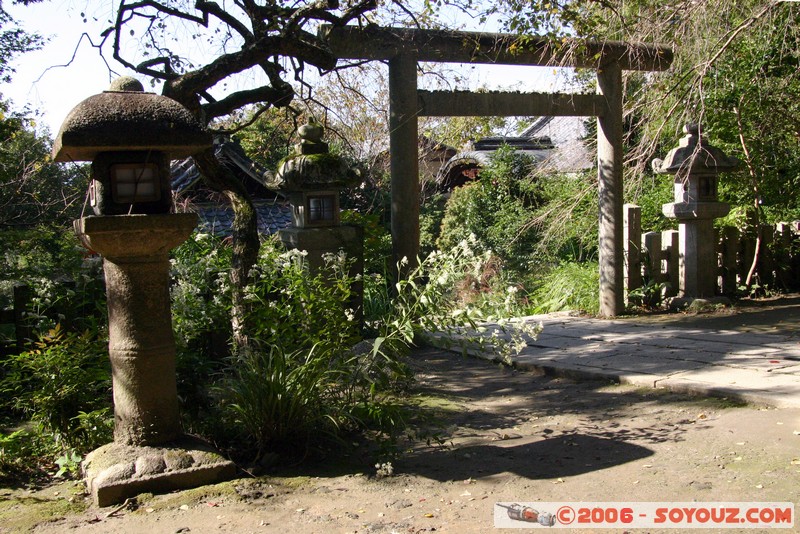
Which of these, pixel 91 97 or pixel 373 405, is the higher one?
pixel 91 97

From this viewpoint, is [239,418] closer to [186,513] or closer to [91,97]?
[186,513]

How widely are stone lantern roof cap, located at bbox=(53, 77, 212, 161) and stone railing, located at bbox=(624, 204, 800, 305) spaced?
23.2 ft

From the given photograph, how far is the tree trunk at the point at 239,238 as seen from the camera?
5165mm

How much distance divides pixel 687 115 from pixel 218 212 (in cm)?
818

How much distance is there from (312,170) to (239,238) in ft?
6.54

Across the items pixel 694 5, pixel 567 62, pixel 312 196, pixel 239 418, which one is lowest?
pixel 239 418

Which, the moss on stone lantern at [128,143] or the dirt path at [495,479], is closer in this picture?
the dirt path at [495,479]

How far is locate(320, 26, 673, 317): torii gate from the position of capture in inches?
303

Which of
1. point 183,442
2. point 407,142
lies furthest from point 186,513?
point 407,142

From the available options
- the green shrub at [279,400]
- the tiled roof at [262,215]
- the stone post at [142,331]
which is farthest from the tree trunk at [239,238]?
the tiled roof at [262,215]

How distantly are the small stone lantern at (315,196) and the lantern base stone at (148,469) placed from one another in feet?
11.4

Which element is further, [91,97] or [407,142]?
[407,142]

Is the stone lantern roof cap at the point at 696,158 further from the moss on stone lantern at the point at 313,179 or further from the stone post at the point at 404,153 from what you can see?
the moss on stone lantern at the point at 313,179

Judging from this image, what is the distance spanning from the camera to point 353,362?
4.84 m
